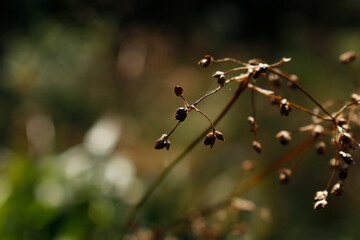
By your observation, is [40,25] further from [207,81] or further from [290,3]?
[290,3]

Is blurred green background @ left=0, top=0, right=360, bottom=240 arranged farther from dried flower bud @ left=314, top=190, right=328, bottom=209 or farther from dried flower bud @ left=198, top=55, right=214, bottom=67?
dried flower bud @ left=198, top=55, right=214, bottom=67

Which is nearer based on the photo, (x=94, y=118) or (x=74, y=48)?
(x=94, y=118)

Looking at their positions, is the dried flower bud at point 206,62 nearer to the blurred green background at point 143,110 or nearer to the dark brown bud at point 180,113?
the dark brown bud at point 180,113

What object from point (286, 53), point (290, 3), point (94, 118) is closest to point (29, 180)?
point (94, 118)

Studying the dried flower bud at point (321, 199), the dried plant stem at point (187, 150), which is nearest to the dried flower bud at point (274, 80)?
the dried plant stem at point (187, 150)

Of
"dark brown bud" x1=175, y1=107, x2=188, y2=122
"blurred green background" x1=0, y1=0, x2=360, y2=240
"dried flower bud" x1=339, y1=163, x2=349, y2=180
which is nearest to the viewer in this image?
"dark brown bud" x1=175, y1=107, x2=188, y2=122

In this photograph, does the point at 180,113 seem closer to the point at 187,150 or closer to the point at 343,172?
the point at 187,150

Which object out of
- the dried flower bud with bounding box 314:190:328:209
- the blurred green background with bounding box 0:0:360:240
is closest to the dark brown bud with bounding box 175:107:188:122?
the dried flower bud with bounding box 314:190:328:209

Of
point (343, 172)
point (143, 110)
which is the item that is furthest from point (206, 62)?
point (143, 110)
